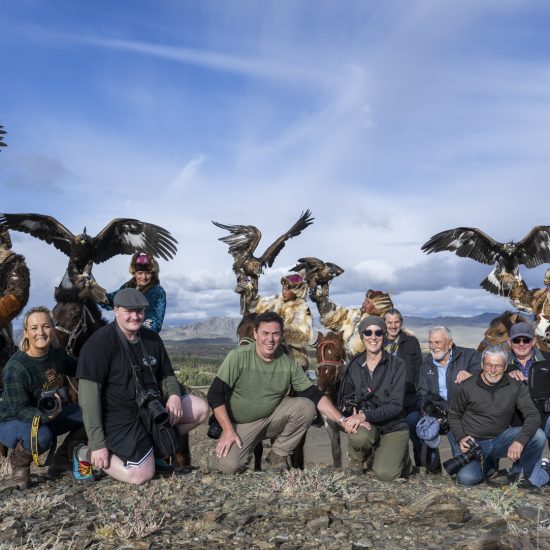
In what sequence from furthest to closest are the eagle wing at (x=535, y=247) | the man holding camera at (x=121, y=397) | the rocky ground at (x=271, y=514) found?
the eagle wing at (x=535, y=247)
the man holding camera at (x=121, y=397)
the rocky ground at (x=271, y=514)

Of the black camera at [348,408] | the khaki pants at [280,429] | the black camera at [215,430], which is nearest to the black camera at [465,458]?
the black camera at [348,408]

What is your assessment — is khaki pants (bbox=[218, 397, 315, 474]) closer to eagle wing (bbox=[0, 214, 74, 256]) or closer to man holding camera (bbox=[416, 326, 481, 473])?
man holding camera (bbox=[416, 326, 481, 473])

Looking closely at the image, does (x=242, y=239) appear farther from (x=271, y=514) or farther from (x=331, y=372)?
(x=271, y=514)

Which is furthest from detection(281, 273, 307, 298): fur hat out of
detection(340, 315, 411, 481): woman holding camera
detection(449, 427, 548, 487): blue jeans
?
detection(449, 427, 548, 487): blue jeans

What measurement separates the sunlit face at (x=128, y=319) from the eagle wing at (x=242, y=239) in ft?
14.2

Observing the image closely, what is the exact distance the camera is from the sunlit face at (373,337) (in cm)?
717

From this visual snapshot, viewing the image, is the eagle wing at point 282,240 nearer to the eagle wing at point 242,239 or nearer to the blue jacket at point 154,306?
the eagle wing at point 242,239

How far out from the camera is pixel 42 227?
431 inches

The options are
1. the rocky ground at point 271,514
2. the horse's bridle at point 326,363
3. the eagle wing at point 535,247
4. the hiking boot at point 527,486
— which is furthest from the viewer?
the eagle wing at point 535,247

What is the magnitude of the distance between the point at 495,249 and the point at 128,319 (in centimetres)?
998

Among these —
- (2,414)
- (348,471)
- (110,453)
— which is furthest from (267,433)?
(2,414)

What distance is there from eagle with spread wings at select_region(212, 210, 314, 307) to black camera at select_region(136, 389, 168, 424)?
3501mm

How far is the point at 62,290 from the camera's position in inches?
332

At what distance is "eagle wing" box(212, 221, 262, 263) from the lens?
11.0m
